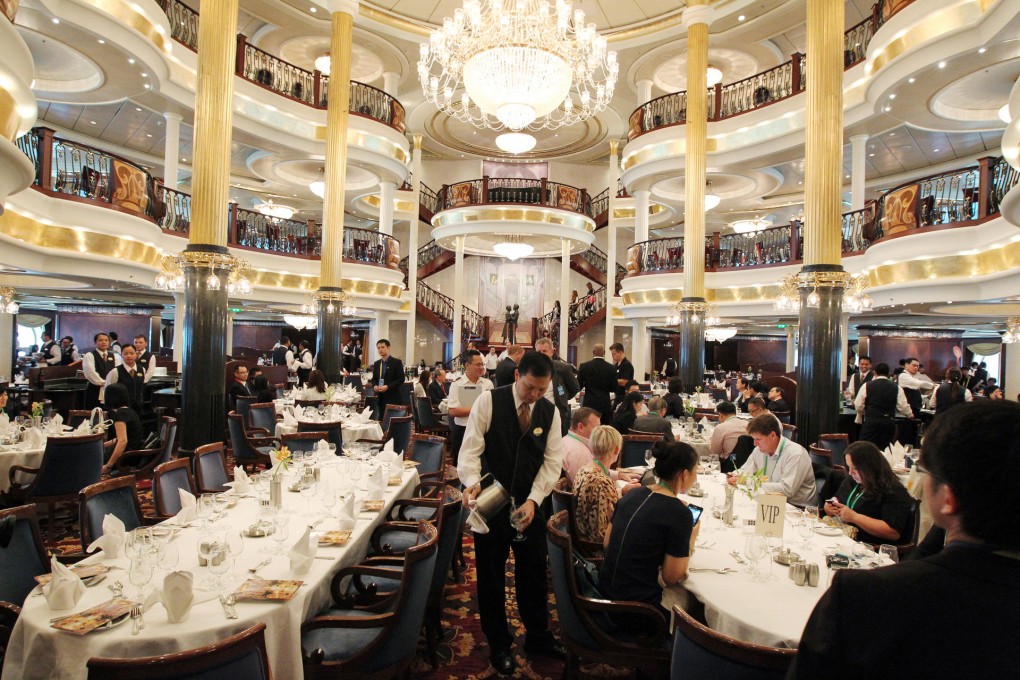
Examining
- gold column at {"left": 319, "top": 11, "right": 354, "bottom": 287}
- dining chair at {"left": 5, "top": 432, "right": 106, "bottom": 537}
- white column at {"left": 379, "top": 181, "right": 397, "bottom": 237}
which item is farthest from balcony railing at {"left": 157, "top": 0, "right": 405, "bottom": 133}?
dining chair at {"left": 5, "top": 432, "right": 106, "bottom": 537}

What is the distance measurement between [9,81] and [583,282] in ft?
69.9

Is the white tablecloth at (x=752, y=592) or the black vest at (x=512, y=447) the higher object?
the black vest at (x=512, y=447)

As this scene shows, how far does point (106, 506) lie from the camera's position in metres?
3.30

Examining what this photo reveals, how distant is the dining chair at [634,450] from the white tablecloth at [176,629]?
3.21 meters

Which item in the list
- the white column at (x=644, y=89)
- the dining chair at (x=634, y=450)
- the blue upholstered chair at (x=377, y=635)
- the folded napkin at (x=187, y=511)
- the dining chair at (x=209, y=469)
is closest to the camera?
the blue upholstered chair at (x=377, y=635)

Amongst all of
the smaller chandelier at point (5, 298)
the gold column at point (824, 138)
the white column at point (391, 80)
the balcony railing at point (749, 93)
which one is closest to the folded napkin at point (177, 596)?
the gold column at point (824, 138)

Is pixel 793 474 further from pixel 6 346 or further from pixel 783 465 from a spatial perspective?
pixel 6 346

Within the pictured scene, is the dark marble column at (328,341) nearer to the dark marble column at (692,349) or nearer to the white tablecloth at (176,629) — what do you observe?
the dark marble column at (692,349)

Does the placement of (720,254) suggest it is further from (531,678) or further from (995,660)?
(995,660)

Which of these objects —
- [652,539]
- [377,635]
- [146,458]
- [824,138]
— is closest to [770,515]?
[652,539]

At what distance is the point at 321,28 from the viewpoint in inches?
604

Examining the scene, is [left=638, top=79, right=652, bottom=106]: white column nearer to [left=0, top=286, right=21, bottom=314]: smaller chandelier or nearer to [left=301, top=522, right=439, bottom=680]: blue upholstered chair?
[left=0, top=286, right=21, bottom=314]: smaller chandelier

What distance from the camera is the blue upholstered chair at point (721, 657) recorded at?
5.75 ft

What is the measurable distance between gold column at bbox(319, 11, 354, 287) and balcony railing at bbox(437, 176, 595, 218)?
629cm
